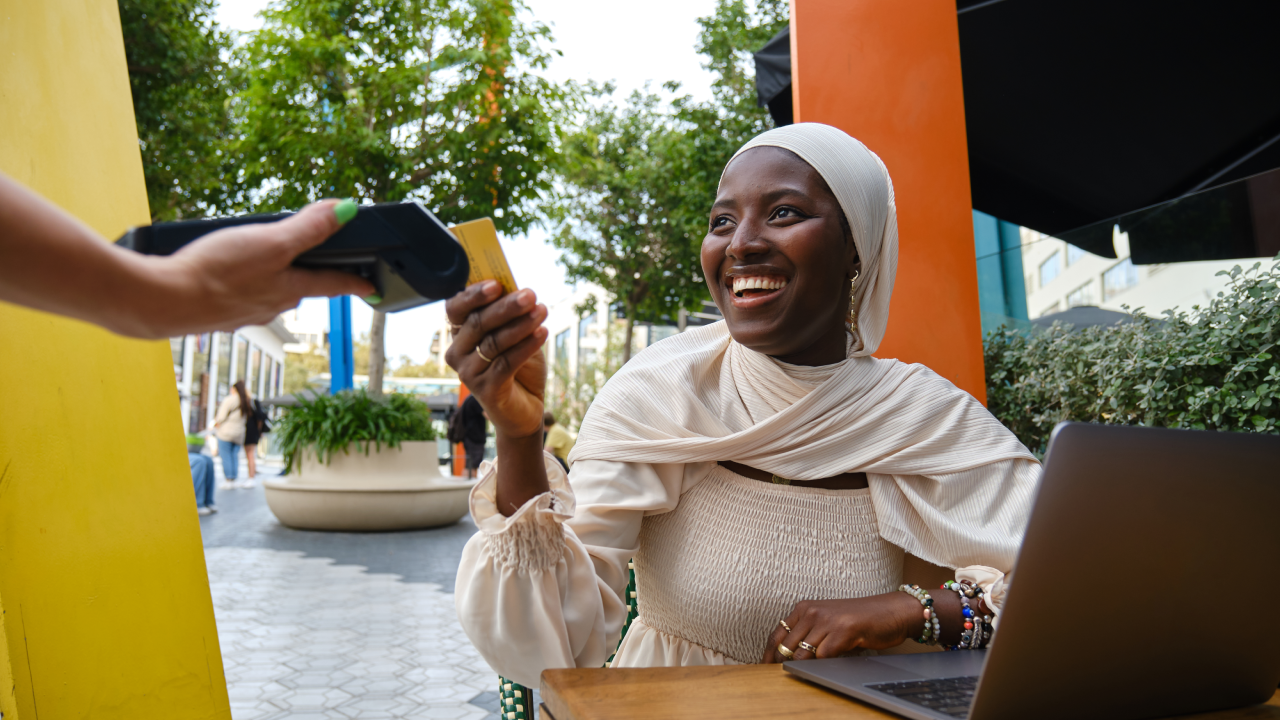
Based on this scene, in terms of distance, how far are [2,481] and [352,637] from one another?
3366 mm

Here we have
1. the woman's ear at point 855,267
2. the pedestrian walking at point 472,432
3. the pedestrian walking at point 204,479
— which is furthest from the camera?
the pedestrian walking at point 472,432

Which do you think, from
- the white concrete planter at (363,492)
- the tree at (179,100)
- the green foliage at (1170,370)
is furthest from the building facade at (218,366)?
the green foliage at (1170,370)

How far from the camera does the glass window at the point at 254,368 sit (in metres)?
44.0

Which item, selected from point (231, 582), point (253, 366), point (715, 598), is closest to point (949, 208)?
point (715, 598)

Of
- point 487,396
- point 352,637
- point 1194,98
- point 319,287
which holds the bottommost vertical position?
point 352,637

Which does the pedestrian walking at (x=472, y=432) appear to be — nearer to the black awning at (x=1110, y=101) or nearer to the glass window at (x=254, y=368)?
the black awning at (x=1110, y=101)

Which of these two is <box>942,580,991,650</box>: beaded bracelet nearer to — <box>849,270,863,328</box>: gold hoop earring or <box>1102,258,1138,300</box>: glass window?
<box>849,270,863,328</box>: gold hoop earring

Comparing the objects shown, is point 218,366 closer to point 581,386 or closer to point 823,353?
point 581,386

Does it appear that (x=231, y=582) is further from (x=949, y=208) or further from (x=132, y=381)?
(x=949, y=208)

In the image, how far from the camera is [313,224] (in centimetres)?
66

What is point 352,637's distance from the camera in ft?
15.5

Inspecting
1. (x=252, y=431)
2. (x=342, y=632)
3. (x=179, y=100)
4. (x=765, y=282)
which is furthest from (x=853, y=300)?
(x=252, y=431)

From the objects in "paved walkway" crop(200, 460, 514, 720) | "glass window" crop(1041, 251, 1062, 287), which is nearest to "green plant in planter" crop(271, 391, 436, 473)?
"paved walkway" crop(200, 460, 514, 720)

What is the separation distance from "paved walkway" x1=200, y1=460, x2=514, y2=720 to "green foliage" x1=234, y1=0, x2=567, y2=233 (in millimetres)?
4664
